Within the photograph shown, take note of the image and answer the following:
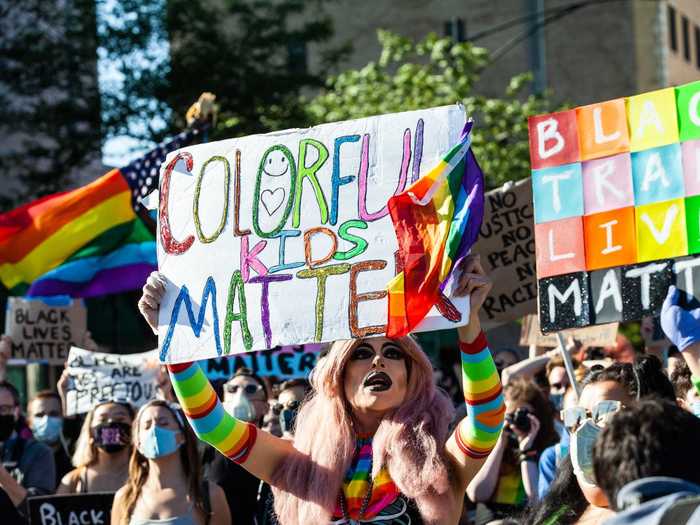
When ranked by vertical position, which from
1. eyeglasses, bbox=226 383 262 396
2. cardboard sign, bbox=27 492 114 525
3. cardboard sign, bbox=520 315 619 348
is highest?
cardboard sign, bbox=520 315 619 348

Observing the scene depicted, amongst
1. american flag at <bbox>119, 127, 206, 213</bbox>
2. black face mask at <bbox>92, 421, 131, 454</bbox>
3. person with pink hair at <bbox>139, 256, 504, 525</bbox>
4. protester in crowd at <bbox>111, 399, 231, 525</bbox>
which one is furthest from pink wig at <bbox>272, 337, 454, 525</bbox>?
american flag at <bbox>119, 127, 206, 213</bbox>

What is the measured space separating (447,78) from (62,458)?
14.9 metres

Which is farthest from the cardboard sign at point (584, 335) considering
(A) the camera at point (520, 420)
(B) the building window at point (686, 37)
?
(B) the building window at point (686, 37)

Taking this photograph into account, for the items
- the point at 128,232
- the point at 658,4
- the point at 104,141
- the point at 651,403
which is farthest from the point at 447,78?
the point at 651,403

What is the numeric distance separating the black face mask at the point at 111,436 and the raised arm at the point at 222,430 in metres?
2.50

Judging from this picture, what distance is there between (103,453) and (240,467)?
30.9 inches

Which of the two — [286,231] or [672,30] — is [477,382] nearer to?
[286,231]

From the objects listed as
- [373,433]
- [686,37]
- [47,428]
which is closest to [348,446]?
[373,433]

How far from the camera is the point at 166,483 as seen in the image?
608cm

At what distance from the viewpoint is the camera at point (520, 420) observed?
6668mm

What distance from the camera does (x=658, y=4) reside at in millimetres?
35000

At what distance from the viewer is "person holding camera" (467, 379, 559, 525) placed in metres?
6.57

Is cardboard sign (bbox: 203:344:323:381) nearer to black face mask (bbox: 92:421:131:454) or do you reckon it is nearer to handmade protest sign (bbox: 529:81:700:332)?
black face mask (bbox: 92:421:131:454)

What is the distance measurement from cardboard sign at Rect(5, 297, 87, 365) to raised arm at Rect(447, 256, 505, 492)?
272 inches
